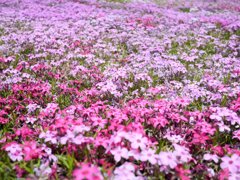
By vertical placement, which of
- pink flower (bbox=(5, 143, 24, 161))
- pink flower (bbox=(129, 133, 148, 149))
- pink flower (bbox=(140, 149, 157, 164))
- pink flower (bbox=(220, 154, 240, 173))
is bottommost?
pink flower (bbox=(5, 143, 24, 161))

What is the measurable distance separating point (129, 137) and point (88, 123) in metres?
1.39

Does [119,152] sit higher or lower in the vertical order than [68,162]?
higher

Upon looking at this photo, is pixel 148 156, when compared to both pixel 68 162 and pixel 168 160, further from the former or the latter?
pixel 68 162

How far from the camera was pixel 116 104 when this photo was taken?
7.08 m

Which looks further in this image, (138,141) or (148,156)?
(138,141)

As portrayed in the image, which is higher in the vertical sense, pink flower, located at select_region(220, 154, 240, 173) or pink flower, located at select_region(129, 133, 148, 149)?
pink flower, located at select_region(129, 133, 148, 149)

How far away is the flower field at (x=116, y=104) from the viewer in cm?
409

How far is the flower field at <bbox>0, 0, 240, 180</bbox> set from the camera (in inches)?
161

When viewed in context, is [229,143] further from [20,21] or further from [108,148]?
[20,21]

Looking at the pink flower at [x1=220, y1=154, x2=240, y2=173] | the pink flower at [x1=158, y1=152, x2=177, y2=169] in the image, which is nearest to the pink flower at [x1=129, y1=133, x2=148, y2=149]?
the pink flower at [x1=158, y1=152, x2=177, y2=169]

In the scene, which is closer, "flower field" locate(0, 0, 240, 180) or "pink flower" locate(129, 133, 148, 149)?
"pink flower" locate(129, 133, 148, 149)

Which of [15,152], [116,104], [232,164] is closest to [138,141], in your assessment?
[232,164]

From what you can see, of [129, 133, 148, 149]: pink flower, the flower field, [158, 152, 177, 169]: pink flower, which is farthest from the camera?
the flower field

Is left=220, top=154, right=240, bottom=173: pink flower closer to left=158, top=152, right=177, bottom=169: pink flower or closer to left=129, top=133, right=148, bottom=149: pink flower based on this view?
left=158, top=152, right=177, bottom=169: pink flower
